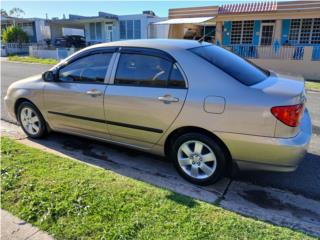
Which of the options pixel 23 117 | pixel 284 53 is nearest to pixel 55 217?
pixel 23 117

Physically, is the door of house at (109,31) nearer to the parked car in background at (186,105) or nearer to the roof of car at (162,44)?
the parked car in background at (186,105)

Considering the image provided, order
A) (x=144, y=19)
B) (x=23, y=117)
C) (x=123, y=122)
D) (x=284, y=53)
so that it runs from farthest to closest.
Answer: (x=144, y=19), (x=284, y=53), (x=23, y=117), (x=123, y=122)

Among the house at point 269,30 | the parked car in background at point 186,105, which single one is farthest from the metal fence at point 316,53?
the parked car in background at point 186,105

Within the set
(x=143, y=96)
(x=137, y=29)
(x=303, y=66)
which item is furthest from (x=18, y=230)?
(x=137, y=29)

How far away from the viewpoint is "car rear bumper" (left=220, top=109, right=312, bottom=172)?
2896mm

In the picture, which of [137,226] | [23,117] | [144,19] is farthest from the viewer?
[144,19]

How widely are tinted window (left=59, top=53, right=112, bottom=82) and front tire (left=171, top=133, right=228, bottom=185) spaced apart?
1432 mm

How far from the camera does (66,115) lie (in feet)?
14.0

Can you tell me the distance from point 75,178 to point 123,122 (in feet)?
2.99

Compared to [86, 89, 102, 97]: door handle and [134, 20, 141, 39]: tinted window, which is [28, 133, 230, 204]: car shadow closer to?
[86, 89, 102, 97]: door handle

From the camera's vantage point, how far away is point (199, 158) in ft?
10.9

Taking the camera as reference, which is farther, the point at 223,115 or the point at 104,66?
the point at 104,66

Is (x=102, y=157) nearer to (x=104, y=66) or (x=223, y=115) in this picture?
(x=104, y=66)

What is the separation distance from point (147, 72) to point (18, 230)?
216 cm
